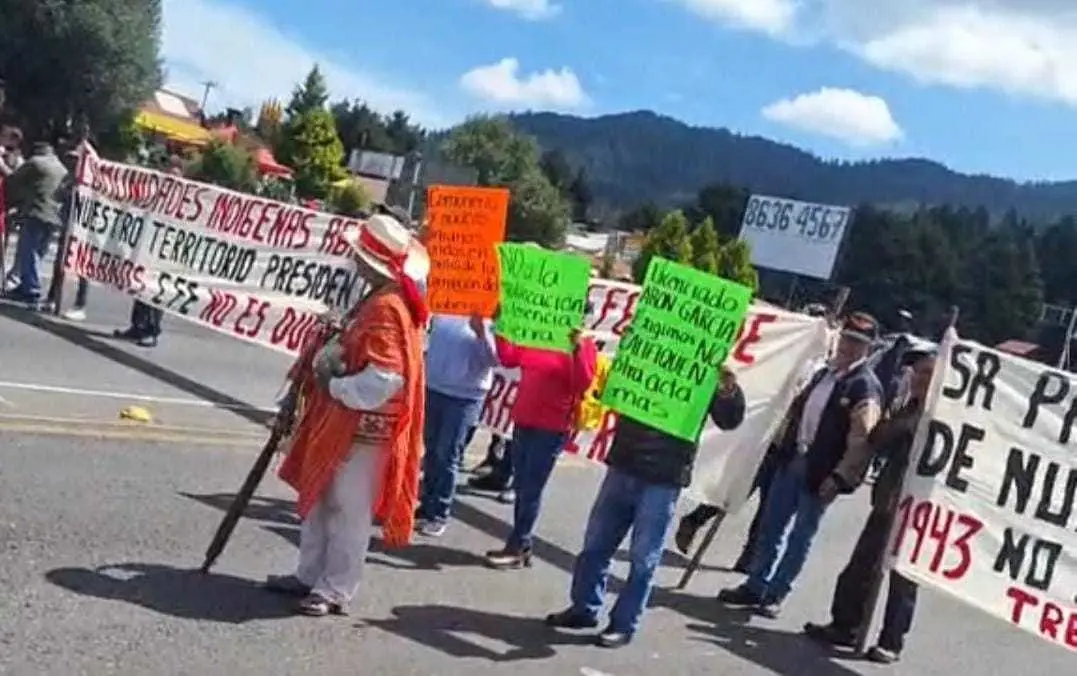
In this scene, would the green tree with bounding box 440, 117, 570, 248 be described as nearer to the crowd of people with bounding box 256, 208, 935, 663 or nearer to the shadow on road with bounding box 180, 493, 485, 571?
the crowd of people with bounding box 256, 208, 935, 663

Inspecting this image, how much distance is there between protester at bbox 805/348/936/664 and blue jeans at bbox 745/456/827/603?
31cm

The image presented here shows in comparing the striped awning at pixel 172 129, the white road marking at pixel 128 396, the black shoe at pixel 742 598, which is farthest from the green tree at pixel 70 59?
the black shoe at pixel 742 598

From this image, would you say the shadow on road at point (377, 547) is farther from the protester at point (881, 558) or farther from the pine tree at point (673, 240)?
the pine tree at point (673, 240)

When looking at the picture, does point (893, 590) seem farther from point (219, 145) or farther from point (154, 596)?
point (219, 145)

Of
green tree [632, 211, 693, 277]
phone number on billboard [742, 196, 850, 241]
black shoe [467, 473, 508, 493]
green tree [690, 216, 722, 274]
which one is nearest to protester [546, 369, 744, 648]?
black shoe [467, 473, 508, 493]

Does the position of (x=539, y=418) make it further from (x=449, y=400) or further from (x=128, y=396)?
(x=128, y=396)

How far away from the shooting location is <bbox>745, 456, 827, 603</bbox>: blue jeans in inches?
365

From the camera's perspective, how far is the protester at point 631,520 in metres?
7.66

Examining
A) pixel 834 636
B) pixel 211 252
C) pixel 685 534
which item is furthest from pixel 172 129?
pixel 834 636

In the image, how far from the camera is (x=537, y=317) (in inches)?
357

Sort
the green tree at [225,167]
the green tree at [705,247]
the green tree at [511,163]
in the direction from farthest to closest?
the green tree at [511,163]
the green tree at [705,247]
the green tree at [225,167]

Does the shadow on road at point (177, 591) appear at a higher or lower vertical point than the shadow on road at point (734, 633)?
lower

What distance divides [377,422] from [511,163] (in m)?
99.7

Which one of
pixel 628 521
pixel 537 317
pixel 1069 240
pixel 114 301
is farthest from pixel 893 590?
pixel 1069 240
